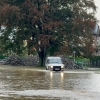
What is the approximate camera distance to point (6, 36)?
228 ft

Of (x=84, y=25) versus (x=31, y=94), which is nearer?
(x=31, y=94)

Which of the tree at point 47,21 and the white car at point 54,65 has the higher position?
the tree at point 47,21

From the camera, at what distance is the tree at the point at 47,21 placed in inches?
2566

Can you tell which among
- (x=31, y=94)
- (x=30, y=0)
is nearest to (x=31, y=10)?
(x=30, y=0)

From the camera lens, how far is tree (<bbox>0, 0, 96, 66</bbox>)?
65188 millimetres

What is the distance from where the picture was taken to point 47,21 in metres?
66.9

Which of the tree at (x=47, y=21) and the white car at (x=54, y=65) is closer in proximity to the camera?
the white car at (x=54, y=65)

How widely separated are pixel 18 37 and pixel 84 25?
402 inches

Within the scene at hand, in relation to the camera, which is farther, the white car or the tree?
the tree

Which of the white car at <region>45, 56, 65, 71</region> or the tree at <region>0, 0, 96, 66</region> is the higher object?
the tree at <region>0, 0, 96, 66</region>

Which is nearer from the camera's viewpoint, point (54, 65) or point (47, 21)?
point (54, 65)

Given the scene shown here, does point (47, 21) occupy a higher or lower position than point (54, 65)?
higher

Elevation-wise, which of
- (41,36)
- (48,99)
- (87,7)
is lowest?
(48,99)

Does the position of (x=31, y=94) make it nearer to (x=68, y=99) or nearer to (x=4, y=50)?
(x=68, y=99)
